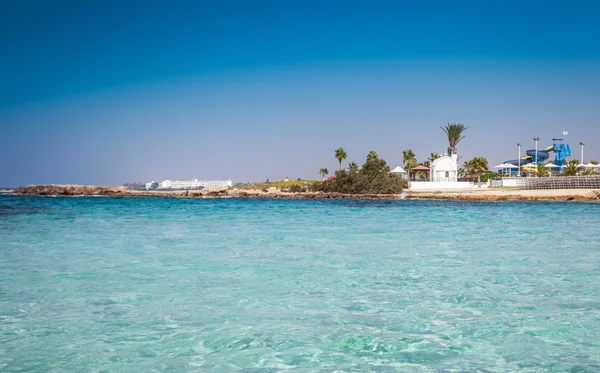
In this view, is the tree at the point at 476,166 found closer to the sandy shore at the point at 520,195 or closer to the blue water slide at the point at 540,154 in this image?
the blue water slide at the point at 540,154

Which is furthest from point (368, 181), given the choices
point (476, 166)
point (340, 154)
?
point (340, 154)

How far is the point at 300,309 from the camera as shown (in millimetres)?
6324

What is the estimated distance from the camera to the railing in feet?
183

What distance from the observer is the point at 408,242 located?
1388cm

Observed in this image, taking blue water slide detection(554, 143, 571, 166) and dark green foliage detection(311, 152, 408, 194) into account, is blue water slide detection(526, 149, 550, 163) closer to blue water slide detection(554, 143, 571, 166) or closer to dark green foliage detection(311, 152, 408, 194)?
blue water slide detection(554, 143, 571, 166)

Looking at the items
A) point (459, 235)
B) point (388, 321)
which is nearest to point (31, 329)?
point (388, 321)

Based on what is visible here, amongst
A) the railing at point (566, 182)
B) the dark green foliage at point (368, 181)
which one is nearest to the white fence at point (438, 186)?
the dark green foliage at point (368, 181)

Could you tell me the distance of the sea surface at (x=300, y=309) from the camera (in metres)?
4.48

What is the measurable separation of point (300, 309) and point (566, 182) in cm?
6108

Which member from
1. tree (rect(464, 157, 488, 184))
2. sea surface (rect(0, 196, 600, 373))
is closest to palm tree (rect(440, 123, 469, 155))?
tree (rect(464, 157, 488, 184))

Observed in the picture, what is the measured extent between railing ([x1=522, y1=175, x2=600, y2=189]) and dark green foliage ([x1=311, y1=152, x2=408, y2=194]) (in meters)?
16.9

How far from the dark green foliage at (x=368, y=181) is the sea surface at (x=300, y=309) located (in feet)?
175

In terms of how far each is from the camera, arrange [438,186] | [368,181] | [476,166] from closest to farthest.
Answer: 1. [438,186]
2. [368,181]
3. [476,166]

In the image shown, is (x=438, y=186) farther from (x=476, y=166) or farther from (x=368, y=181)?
(x=476, y=166)
